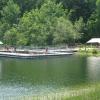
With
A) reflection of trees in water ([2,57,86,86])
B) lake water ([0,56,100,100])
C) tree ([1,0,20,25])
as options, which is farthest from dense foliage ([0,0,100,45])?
reflection of trees in water ([2,57,86,86])

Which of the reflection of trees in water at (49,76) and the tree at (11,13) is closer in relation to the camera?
the reflection of trees in water at (49,76)

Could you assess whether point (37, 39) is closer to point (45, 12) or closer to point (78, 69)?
point (45, 12)

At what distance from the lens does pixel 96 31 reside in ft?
391

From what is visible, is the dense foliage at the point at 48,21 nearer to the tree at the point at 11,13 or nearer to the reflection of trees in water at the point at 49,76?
the tree at the point at 11,13

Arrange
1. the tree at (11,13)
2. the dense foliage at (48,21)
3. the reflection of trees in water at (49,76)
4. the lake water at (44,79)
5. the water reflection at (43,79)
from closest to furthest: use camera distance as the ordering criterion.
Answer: the lake water at (44,79) → the water reflection at (43,79) → the reflection of trees in water at (49,76) → the dense foliage at (48,21) → the tree at (11,13)

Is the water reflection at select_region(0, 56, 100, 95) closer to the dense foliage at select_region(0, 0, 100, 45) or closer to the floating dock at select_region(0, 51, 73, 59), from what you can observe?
the floating dock at select_region(0, 51, 73, 59)

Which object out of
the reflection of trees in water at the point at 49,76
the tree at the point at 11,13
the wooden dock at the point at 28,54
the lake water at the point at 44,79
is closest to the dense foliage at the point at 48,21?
the tree at the point at 11,13

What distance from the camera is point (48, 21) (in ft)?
359

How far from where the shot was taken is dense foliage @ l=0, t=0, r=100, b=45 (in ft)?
344

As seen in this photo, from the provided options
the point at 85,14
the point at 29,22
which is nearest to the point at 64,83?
the point at 29,22

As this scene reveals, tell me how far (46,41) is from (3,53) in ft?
54.4

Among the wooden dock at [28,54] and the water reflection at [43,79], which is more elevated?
the wooden dock at [28,54]

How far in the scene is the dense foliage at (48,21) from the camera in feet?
344

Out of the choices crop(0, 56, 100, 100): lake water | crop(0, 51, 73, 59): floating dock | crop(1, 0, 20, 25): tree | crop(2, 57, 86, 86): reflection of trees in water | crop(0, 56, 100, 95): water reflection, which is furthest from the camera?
crop(1, 0, 20, 25): tree
